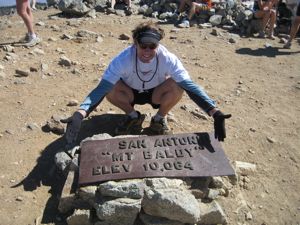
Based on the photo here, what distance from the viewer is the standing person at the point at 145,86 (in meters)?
3.97

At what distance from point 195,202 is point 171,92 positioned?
61.0 inches

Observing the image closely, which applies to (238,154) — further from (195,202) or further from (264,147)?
(195,202)

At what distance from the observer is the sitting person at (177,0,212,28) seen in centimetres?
1034

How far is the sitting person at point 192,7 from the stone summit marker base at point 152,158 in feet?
21.8

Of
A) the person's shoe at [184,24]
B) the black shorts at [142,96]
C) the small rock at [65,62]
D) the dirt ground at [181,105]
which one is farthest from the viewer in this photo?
the person's shoe at [184,24]

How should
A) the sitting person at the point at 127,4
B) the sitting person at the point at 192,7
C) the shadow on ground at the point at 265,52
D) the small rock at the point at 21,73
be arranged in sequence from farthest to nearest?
the sitting person at the point at 127,4 < the sitting person at the point at 192,7 < the shadow on ground at the point at 265,52 < the small rock at the point at 21,73

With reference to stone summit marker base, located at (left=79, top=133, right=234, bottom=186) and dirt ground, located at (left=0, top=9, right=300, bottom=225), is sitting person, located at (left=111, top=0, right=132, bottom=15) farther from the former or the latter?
stone summit marker base, located at (left=79, top=133, right=234, bottom=186)

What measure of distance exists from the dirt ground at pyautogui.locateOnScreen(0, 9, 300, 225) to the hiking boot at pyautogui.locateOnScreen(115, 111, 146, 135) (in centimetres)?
27

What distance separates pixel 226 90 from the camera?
6.51 meters

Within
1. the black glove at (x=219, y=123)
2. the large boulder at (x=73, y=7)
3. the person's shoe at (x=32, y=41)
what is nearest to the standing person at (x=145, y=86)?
the black glove at (x=219, y=123)

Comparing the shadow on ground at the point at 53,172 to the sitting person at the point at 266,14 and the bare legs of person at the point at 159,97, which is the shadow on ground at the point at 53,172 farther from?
the sitting person at the point at 266,14

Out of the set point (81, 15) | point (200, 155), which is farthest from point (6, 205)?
point (81, 15)

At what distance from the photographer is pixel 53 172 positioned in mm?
4199

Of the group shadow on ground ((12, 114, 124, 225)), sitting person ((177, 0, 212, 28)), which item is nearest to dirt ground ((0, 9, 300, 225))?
shadow on ground ((12, 114, 124, 225))
